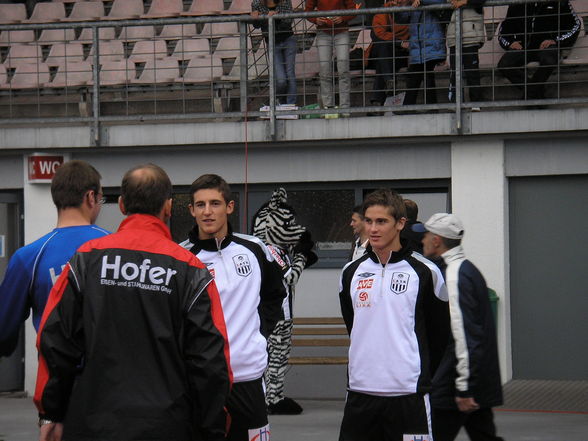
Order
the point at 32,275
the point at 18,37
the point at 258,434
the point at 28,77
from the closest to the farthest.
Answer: the point at 32,275 → the point at 258,434 → the point at 28,77 → the point at 18,37

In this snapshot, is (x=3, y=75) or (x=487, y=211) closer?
(x=487, y=211)

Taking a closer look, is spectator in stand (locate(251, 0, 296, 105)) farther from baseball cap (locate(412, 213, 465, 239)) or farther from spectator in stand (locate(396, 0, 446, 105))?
baseball cap (locate(412, 213, 465, 239))

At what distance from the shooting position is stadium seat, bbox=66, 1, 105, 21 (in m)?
16.6

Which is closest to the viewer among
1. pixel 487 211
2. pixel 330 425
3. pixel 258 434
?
pixel 258 434

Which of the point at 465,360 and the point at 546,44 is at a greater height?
the point at 546,44

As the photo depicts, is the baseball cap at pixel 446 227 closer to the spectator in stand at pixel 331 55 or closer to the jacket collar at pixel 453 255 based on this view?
the jacket collar at pixel 453 255

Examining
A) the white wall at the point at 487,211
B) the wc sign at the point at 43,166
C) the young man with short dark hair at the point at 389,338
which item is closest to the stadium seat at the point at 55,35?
the wc sign at the point at 43,166

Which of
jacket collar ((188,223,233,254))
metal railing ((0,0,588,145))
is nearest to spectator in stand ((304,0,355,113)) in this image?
metal railing ((0,0,588,145))

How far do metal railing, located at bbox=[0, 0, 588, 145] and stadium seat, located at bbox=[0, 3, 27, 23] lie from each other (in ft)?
4.11

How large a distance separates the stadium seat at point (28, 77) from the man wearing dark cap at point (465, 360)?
9066 mm

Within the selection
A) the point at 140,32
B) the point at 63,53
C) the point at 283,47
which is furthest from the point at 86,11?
the point at 283,47

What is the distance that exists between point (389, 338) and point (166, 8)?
11.5m

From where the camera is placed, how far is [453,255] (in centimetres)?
644

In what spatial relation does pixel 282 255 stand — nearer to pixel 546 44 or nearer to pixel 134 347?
pixel 546 44
